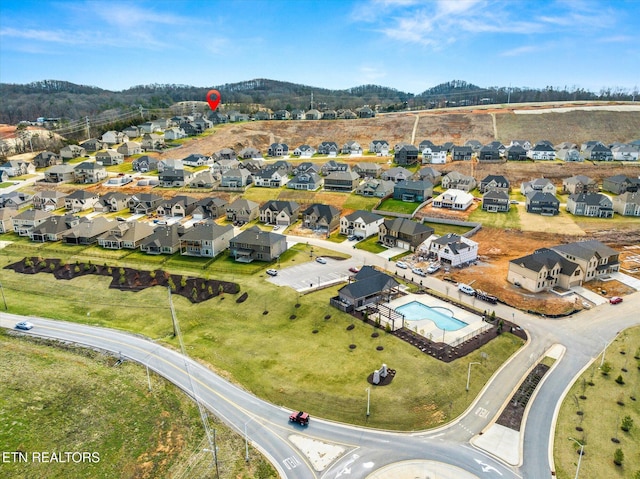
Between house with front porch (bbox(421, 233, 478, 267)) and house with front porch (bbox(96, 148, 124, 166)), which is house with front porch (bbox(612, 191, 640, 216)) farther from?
house with front porch (bbox(96, 148, 124, 166))

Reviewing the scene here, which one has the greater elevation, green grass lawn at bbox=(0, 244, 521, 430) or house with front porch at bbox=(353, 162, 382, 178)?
house with front porch at bbox=(353, 162, 382, 178)

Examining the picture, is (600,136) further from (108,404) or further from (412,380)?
(108,404)

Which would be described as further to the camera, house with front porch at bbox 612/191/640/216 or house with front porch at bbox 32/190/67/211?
house with front porch at bbox 32/190/67/211

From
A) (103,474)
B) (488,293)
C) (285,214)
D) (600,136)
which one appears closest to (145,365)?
(103,474)

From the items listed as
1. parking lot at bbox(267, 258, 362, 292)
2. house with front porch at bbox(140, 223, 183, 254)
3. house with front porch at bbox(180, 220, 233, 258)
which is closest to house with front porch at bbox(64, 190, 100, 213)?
house with front porch at bbox(140, 223, 183, 254)

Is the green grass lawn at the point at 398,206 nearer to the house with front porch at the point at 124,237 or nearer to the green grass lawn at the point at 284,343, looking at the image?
the green grass lawn at the point at 284,343

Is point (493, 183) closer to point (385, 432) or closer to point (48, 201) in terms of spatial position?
point (385, 432)

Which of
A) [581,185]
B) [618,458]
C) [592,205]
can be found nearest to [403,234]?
[592,205]
